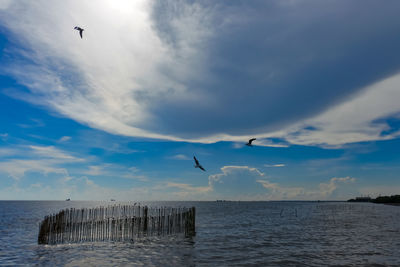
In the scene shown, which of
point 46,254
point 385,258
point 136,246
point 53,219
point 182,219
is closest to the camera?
point 385,258

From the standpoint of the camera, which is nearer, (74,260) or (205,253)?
(74,260)

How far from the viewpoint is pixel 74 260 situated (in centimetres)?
1564

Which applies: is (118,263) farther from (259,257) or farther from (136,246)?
(259,257)

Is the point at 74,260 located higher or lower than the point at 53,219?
lower

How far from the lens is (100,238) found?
21922 millimetres

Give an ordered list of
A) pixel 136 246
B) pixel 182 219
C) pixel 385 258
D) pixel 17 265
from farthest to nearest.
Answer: pixel 182 219
pixel 136 246
pixel 385 258
pixel 17 265

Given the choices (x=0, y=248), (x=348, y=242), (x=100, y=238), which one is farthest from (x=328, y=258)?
(x=0, y=248)

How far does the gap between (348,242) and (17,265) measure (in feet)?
77.1

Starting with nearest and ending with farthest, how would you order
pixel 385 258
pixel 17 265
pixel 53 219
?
pixel 17 265
pixel 385 258
pixel 53 219

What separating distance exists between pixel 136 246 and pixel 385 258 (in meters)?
16.3

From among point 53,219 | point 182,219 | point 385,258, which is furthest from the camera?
point 182,219

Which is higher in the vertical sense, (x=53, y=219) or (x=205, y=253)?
(x=53, y=219)

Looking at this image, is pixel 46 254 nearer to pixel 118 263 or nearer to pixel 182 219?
pixel 118 263

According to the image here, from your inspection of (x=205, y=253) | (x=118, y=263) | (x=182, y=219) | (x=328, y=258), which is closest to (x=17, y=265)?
(x=118, y=263)
